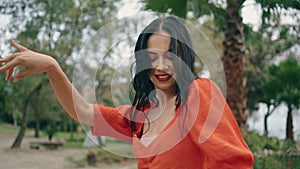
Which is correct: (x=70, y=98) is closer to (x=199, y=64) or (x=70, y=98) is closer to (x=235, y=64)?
(x=199, y=64)

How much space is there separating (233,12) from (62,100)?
3095 millimetres

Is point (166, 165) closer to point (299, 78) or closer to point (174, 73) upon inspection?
point (174, 73)

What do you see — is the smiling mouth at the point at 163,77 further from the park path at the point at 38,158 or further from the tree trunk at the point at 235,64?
the park path at the point at 38,158

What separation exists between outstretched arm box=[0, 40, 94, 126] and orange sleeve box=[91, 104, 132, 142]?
2 centimetres

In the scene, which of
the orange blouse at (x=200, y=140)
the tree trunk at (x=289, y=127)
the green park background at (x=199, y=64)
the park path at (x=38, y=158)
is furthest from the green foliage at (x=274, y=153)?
the park path at (x=38, y=158)

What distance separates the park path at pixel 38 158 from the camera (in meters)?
8.82

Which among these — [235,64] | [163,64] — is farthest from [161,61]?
[235,64]

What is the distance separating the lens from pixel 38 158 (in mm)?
9867

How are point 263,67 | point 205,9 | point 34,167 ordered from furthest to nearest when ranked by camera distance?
point 263,67 → point 34,167 → point 205,9

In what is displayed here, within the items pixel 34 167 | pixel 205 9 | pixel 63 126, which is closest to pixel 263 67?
pixel 34 167

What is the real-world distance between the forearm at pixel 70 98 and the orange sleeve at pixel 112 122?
2 centimetres

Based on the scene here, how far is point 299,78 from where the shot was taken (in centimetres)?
566

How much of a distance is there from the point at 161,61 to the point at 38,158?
9.68 metres

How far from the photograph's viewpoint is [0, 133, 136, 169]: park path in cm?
882
